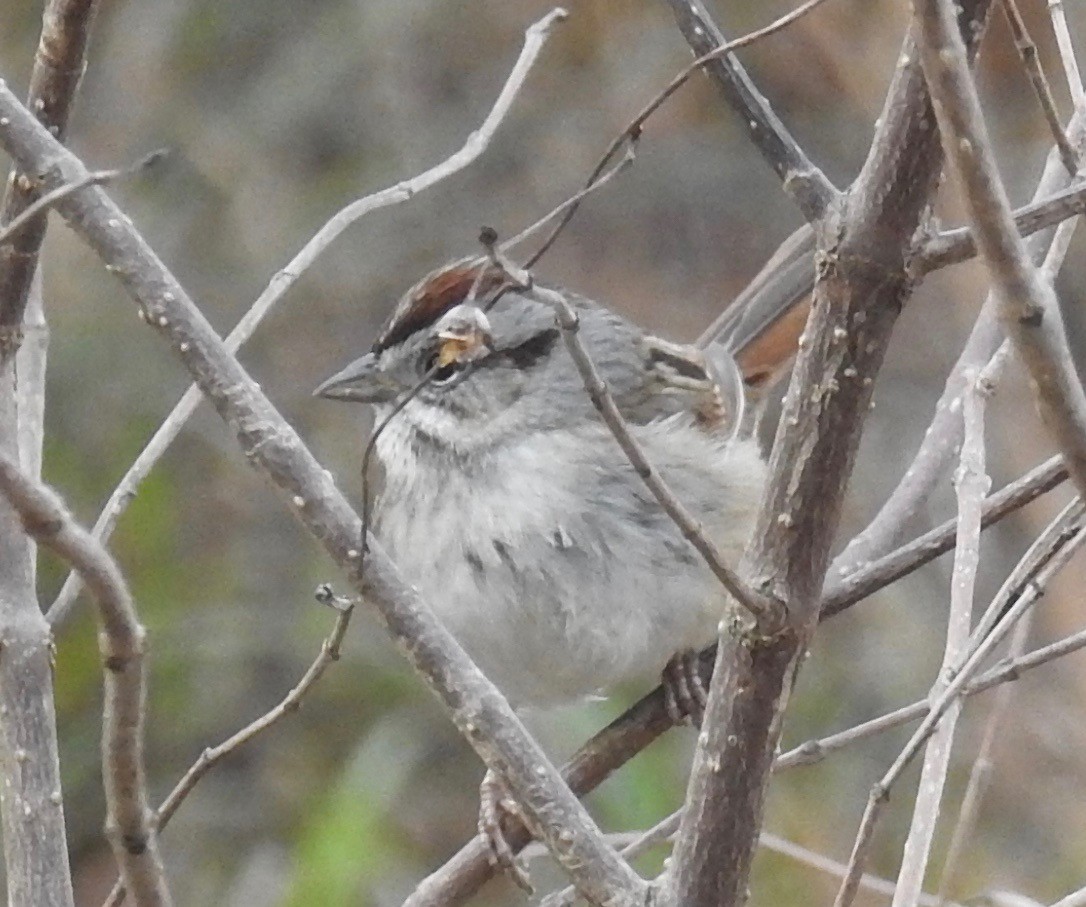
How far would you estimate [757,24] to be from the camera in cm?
424

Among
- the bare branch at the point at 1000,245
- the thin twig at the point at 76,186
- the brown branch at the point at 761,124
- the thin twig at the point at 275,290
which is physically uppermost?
the thin twig at the point at 275,290

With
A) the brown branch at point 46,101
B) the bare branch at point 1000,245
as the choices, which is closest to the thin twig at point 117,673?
the brown branch at point 46,101

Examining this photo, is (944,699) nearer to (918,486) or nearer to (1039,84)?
(1039,84)

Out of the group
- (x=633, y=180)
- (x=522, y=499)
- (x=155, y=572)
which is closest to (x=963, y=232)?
(x=522, y=499)

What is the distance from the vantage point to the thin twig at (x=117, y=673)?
111 centimetres

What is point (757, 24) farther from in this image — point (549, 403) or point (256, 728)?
point (256, 728)

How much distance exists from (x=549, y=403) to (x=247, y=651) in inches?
66.7

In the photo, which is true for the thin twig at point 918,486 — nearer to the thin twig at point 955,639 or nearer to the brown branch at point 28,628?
the thin twig at point 955,639

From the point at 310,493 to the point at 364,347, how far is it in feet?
9.67

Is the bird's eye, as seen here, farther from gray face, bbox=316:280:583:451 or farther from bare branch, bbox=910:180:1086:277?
bare branch, bbox=910:180:1086:277

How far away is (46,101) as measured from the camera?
161 cm

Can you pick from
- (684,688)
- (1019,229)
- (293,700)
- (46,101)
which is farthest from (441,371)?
(1019,229)

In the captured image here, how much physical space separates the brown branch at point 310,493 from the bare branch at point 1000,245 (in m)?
0.53

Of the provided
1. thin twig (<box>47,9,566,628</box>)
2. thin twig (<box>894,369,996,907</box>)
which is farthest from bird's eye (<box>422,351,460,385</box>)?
thin twig (<box>894,369,996,907</box>)
